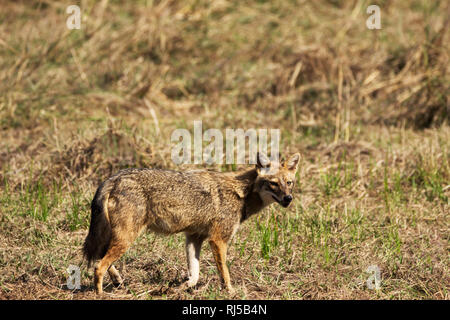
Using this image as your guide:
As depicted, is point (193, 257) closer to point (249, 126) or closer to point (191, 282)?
point (191, 282)

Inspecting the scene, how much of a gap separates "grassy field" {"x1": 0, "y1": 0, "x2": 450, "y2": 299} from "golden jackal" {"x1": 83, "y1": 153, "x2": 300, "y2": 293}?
0.45m

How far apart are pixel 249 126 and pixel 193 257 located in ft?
16.4

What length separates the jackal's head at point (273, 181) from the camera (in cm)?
654

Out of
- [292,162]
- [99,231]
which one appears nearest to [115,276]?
[99,231]

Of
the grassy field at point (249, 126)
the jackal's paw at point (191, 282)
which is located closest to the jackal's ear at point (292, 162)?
the grassy field at point (249, 126)

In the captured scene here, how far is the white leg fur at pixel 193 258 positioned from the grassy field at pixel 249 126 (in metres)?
0.14

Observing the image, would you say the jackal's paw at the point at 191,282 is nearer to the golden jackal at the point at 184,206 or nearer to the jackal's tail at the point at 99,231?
the golden jackal at the point at 184,206

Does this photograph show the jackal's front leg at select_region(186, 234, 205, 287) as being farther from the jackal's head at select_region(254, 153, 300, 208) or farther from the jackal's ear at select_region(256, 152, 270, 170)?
the jackal's ear at select_region(256, 152, 270, 170)

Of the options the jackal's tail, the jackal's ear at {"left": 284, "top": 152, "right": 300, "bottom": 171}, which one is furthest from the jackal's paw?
the jackal's ear at {"left": 284, "top": 152, "right": 300, "bottom": 171}

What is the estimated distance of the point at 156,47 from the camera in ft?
45.3

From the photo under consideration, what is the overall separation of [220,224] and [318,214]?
2230 mm

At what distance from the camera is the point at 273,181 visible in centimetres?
662

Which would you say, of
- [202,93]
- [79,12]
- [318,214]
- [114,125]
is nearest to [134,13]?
[79,12]

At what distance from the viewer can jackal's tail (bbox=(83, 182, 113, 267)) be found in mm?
5746
